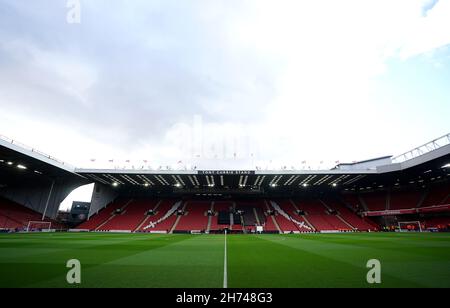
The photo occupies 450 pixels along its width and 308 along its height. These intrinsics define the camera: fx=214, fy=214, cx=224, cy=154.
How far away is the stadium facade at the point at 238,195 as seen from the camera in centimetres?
3591

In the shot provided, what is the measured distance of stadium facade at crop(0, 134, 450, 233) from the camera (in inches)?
1414

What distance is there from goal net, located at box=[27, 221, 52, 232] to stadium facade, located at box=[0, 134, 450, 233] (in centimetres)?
123

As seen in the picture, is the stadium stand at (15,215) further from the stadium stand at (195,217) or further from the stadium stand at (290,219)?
the stadium stand at (290,219)

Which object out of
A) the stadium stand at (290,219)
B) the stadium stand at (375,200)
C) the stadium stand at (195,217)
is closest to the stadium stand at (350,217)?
the stadium stand at (375,200)

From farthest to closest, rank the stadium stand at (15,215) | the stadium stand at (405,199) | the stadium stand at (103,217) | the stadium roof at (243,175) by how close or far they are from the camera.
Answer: the stadium stand at (103,217)
the stadium stand at (405,199)
the stadium stand at (15,215)
the stadium roof at (243,175)

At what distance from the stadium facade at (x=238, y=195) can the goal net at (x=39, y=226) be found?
4.05 ft

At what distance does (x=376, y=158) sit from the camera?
4872cm

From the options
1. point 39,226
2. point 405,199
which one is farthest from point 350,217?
point 39,226

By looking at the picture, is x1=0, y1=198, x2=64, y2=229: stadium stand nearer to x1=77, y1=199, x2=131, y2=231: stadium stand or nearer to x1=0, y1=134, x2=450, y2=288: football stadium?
x1=0, y1=134, x2=450, y2=288: football stadium

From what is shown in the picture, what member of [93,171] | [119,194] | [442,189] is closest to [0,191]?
[93,171]

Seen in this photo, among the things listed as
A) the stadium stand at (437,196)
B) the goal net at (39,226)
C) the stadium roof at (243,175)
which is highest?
the stadium roof at (243,175)
